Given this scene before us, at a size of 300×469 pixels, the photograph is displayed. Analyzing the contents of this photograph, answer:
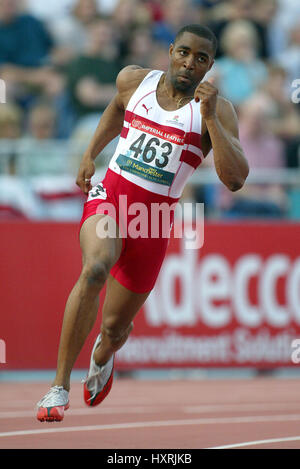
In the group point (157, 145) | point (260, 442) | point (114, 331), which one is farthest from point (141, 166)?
point (260, 442)

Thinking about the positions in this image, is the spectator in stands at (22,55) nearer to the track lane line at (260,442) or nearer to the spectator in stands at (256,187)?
the spectator in stands at (256,187)

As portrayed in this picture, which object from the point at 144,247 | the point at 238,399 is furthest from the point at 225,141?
the point at 238,399

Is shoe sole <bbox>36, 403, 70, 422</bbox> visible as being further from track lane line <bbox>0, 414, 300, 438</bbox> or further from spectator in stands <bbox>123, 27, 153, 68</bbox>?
spectator in stands <bbox>123, 27, 153, 68</bbox>

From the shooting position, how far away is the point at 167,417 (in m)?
8.91

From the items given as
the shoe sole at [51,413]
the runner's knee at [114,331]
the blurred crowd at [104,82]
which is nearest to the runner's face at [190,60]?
the runner's knee at [114,331]

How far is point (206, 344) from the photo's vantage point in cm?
1233

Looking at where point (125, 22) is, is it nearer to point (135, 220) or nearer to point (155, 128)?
point (155, 128)

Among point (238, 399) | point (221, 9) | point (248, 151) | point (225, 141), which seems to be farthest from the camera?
point (221, 9)

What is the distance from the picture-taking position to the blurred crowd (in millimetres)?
12133

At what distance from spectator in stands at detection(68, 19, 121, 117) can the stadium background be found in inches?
0.6

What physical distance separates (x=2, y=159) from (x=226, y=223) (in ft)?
9.45

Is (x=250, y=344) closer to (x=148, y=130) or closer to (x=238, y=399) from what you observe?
(x=238, y=399)

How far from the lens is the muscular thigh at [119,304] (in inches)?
295

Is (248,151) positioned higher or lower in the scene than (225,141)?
higher
